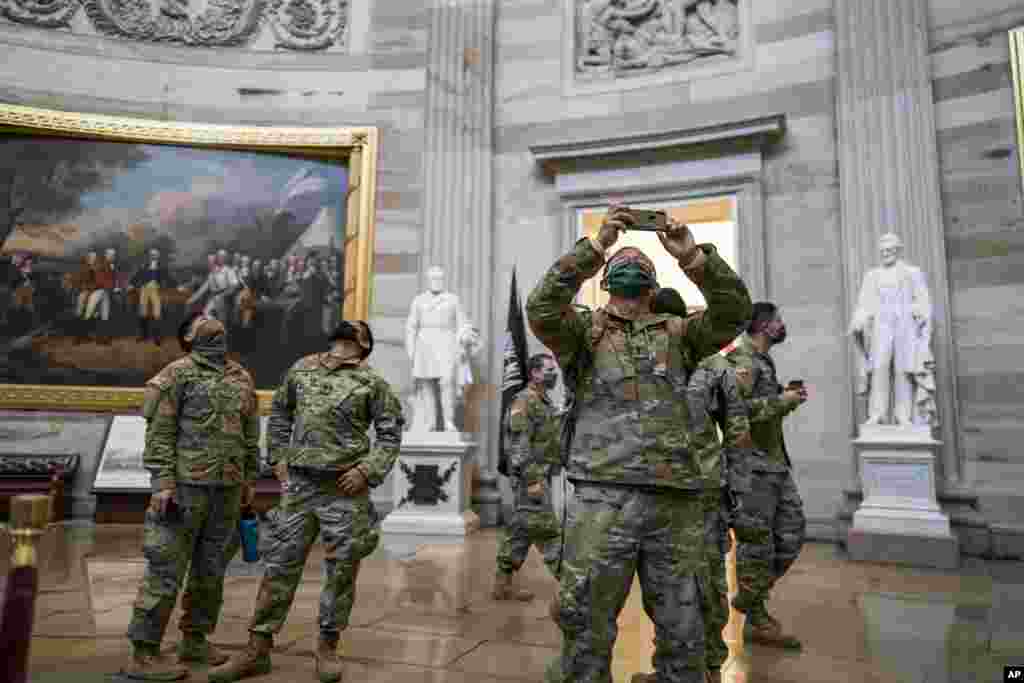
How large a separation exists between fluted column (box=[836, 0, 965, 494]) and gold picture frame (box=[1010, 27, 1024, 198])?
0.82 meters

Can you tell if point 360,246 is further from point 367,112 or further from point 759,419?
point 759,419

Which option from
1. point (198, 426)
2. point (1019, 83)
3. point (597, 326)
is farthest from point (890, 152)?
point (198, 426)

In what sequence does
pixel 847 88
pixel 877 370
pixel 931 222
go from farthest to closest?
pixel 847 88, pixel 931 222, pixel 877 370

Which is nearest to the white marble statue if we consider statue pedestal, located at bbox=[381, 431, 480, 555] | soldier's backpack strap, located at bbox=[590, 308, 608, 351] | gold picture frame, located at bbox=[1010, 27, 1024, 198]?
statue pedestal, located at bbox=[381, 431, 480, 555]

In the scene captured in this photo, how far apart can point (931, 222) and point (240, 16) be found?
431 inches

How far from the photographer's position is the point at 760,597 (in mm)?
4230

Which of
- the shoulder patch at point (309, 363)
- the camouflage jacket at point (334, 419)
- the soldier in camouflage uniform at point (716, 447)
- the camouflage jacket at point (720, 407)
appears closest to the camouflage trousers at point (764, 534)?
the soldier in camouflage uniform at point (716, 447)

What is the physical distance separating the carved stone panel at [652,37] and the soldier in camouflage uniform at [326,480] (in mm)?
8202

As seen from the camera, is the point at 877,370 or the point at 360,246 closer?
the point at 877,370

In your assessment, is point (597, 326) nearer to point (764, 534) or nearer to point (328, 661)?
point (764, 534)

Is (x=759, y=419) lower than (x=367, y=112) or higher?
lower

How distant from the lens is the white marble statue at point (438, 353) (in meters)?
9.47

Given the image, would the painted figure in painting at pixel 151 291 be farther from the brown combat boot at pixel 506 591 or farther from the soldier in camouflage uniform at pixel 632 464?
the soldier in camouflage uniform at pixel 632 464

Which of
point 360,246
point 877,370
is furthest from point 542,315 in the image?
point 360,246
